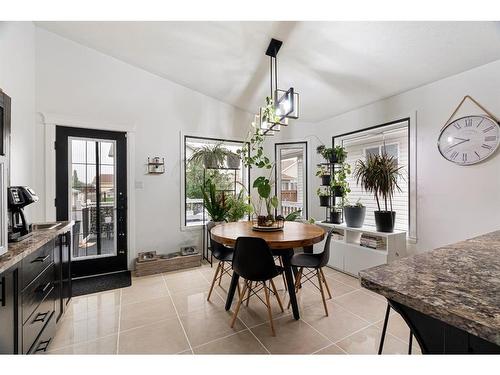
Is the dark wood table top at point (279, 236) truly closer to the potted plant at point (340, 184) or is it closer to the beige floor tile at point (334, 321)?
the beige floor tile at point (334, 321)

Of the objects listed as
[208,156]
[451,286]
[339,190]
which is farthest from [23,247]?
[339,190]

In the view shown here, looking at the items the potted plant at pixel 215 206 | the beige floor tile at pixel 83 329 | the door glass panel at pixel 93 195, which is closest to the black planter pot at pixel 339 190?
the potted plant at pixel 215 206

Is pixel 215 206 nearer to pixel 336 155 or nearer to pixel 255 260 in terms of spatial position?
pixel 255 260

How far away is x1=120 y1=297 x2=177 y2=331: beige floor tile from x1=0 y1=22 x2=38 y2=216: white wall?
5.66 ft

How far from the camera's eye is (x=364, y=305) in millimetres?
2414

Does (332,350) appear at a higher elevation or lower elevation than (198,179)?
lower

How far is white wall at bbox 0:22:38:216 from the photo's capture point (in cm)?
222

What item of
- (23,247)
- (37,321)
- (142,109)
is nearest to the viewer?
(23,247)

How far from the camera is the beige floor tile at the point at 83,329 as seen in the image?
1.89 metres

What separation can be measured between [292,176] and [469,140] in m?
2.65

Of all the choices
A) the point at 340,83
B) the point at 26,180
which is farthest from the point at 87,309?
the point at 340,83

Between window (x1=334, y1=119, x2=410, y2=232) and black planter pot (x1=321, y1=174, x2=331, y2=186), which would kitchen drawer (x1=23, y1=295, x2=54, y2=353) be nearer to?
black planter pot (x1=321, y1=174, x2=331, y2=186)

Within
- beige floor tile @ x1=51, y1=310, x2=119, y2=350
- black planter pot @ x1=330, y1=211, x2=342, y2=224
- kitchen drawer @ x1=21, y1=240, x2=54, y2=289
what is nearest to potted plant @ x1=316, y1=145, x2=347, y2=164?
black planter pot @ x1=330, y1=211, x2=342, y2=224

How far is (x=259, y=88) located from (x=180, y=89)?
1358 millimetres
